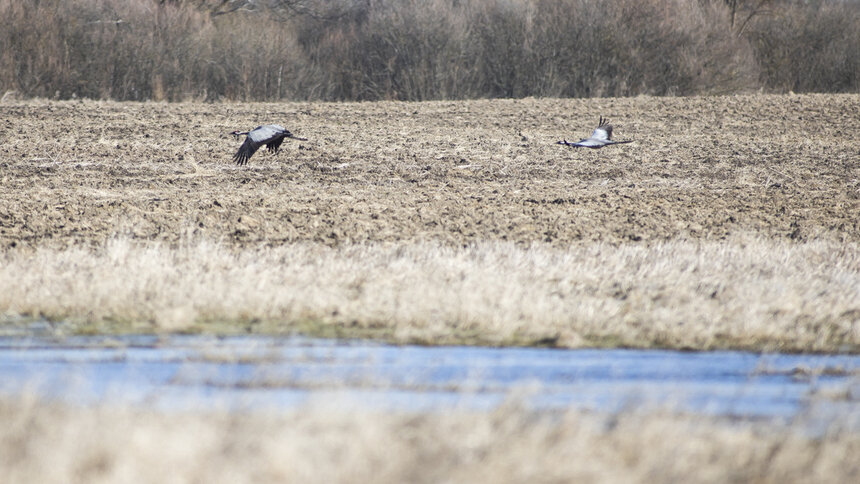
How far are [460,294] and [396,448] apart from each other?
349 centimetres

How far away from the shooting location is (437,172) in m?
17.0

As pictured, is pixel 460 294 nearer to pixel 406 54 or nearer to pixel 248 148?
pixel 248 148

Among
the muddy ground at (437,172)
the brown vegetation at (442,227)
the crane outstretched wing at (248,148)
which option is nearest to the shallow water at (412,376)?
the brown vegetation at (442,227)

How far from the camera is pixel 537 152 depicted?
19562mm

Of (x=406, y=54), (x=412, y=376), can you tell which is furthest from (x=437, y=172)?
(x=406, y=54)

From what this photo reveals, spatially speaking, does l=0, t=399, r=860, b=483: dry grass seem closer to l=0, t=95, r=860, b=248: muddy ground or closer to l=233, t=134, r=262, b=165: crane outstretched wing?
l=0, t=95, r=860, b=248: muddy ground

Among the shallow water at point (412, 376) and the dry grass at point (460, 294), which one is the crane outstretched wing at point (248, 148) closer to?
the dry grass at point (460, 294)

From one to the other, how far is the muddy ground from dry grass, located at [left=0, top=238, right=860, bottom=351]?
1601 millimetres

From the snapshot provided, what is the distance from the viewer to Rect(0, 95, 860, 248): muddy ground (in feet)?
38.2

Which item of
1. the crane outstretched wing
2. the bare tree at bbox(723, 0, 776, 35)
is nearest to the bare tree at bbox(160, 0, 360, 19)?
the bare tree at bbox(723, 0, 776, 35)

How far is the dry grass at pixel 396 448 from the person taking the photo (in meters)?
3.97

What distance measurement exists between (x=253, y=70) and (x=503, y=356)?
2792 centimetres

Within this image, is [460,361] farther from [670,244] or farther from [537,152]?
[537,152]

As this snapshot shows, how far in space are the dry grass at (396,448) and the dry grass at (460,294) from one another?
7.35 feet
